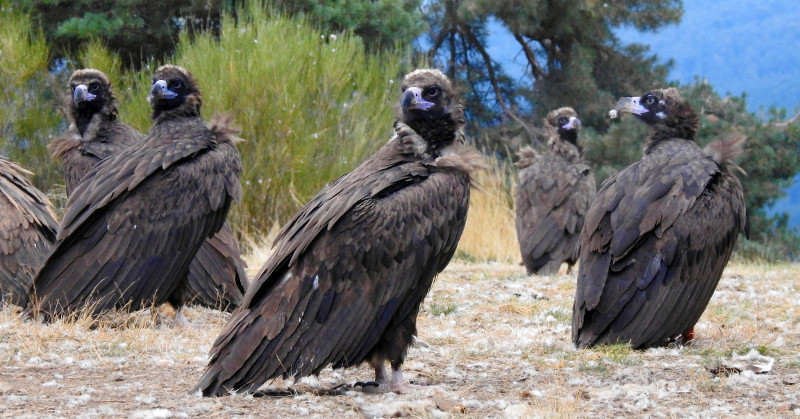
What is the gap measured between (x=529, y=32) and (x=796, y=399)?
660 inches

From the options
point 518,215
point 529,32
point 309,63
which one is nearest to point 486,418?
point 518,215

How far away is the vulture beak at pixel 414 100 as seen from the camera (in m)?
5.26

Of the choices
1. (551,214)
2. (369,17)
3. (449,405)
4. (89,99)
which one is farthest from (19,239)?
(369,17)

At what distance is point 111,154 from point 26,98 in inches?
401

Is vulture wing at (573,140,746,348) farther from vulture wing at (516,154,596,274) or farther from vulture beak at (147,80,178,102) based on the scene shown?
vulture wing at (516,154,596,274)

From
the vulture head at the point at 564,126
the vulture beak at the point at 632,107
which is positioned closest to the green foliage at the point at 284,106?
the vulture head at the point at 564,126

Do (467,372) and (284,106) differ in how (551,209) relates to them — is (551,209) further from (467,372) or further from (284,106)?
(467,372)

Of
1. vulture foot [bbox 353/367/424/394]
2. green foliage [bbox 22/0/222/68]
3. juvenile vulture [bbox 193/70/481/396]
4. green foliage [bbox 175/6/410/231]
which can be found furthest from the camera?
green foliage [bbox 22/0/222/68]

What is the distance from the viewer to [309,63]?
47.4 feet

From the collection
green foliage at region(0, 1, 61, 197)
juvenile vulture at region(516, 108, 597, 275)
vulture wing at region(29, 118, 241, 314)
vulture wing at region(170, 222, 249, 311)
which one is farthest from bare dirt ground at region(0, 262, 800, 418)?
green foliage at region(0, 1, 61, 197)

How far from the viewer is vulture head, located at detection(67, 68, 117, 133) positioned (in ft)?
27.9

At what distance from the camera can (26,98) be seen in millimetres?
17547

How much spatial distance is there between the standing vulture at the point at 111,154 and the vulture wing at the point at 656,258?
9.46ft

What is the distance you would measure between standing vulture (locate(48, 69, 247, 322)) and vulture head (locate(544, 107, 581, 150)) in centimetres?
455
